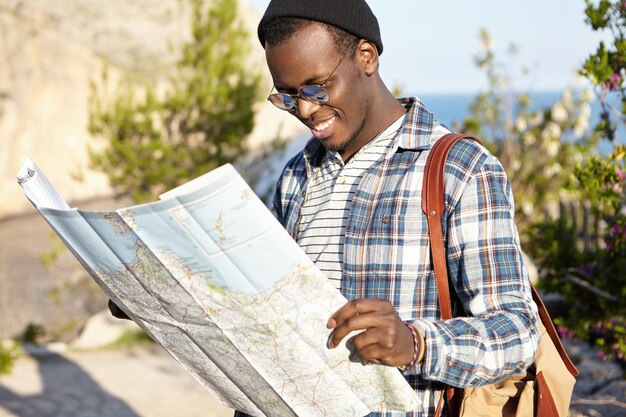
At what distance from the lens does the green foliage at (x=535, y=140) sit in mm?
8945

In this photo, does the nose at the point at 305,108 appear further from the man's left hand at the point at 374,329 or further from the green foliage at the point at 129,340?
the green foliage at the point at 129,340

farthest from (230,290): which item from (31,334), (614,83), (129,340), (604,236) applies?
(31,334)

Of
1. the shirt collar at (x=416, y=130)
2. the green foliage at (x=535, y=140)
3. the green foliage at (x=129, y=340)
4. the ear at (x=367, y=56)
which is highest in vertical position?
the ear at (x=367, y=56)

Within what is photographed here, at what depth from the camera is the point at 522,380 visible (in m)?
1.57

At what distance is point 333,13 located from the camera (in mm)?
1637

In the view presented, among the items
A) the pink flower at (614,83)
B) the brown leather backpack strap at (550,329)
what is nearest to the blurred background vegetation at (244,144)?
the pink flower at (614,83)

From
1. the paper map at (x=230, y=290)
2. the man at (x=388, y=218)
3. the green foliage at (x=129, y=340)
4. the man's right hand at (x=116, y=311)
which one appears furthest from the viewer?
the green foliage at (x=129, y=340)

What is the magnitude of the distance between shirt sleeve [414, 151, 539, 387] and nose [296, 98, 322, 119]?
1.20 ft

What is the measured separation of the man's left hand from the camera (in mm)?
1255

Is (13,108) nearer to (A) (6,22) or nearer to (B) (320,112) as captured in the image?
(A) (6,22)

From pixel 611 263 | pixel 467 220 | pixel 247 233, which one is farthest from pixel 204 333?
pixel 611 263

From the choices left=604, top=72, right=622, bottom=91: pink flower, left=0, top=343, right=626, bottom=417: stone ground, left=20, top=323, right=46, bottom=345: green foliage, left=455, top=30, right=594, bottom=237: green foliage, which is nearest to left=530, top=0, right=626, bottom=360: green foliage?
left=604, top=72, right=622, bottom=91: pink flower

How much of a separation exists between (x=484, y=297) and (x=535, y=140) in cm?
798

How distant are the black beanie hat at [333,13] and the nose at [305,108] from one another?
16 centimetres
